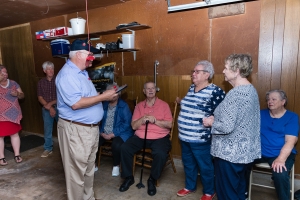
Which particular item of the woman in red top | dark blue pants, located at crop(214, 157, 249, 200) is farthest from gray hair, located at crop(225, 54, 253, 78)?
the woman in red top

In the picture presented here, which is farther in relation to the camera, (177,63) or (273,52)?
(177,63)

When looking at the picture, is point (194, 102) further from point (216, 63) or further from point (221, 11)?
point (221, 11)

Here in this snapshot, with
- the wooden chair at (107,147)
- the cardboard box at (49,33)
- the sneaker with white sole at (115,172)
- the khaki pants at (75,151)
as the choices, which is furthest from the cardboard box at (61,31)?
the sneaker with white sole at (115,172)

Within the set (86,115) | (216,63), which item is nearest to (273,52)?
(216,63)

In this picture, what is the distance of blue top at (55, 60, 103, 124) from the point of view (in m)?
1.80

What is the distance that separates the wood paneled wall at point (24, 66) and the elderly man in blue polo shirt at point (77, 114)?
9.58 ft

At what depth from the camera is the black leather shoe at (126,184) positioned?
97.0 inches

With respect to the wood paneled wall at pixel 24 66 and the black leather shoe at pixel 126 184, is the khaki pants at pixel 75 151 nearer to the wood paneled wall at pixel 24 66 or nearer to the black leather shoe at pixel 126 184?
the black leather shoe at pixel 126 184

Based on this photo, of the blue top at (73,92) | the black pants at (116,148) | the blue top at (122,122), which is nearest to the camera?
the blue top at (73,92)

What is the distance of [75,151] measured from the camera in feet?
6.20

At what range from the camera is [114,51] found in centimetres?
336

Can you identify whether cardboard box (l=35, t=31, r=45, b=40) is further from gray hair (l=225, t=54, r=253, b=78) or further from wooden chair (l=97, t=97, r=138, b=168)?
gray hair (l=225, t=54, r=253, b=78)

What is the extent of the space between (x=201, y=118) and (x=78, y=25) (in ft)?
7.87

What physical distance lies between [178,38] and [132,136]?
4.65 ft
